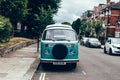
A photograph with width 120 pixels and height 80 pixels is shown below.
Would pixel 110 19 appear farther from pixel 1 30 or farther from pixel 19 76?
pixel 19 76

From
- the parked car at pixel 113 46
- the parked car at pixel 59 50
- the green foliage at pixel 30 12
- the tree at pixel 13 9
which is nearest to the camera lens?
the parked car at pixel 59 50

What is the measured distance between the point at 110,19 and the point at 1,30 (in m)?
62.6

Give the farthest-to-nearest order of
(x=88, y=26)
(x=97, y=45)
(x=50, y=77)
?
(x=88, y=26) → (x=97, y=45) → (x=50, y=77)

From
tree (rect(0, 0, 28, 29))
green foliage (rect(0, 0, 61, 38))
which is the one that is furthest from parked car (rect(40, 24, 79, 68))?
tree (rect(0, 0, 28, 29))

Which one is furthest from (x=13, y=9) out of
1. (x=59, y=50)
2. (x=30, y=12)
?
(x=59, y=50)

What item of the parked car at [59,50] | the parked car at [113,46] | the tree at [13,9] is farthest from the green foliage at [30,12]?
the parked car at [59,50]

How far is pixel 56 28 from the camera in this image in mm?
17500

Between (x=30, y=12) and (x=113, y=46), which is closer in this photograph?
(x=113, y=46)

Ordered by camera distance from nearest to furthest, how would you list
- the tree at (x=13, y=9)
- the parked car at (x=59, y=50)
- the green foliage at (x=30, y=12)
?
1. the parked car at (x=59, y=50)
2. the green foliage at (x=30, y=12)
3. the tree at (x=13, y=9)

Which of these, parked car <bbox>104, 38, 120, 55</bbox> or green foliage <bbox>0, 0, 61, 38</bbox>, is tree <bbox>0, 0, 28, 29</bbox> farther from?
parked car <bbox>104, 38, 120, 55</bbox>

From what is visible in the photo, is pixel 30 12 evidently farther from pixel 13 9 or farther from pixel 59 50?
pixel 59 50

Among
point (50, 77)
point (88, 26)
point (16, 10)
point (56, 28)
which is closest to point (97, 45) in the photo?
point (16, 10)

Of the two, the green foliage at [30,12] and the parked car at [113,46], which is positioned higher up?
the green foliage at [30,12]

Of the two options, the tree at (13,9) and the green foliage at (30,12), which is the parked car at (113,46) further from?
the tree at (13,9)
